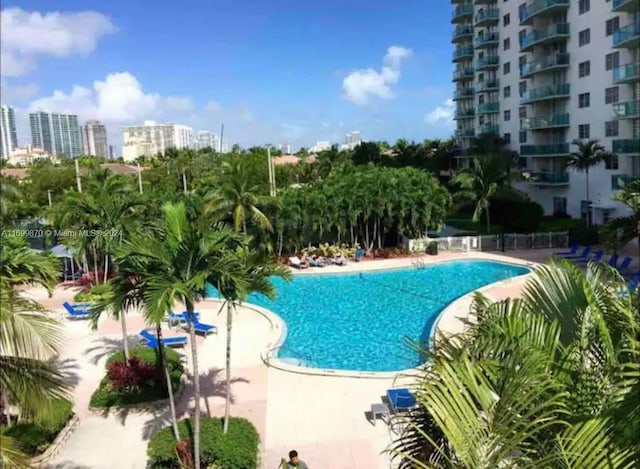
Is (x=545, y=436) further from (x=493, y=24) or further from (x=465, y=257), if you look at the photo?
(x=493, y=24)

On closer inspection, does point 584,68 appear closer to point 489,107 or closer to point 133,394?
point 489,107

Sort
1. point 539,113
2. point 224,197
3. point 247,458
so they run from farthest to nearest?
point 539,113 → point 224,197 → point 247,458

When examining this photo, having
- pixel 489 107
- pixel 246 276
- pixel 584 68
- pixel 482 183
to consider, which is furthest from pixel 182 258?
pixel 489 107

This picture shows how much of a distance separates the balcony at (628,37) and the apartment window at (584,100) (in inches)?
179

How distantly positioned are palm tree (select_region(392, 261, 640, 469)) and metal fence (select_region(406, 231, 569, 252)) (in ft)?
89.5

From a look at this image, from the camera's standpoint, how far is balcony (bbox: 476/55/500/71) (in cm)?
4828

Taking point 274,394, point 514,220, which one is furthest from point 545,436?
point 514,220

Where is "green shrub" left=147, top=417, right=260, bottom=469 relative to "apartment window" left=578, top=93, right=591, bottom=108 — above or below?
below

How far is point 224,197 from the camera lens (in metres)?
26.8

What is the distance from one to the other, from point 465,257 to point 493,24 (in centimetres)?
2872

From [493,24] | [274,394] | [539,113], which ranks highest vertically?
[493,24]

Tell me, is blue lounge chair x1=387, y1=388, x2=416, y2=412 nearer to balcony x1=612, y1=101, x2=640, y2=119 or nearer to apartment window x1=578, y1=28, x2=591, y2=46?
balcony x1=612, y1=101, x2=640, y2=119

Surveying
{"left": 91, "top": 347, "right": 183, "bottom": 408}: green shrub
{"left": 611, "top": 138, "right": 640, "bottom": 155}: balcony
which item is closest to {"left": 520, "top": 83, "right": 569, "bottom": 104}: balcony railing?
{"left": 611, "top": 138, "right": 640, "bottom": 155}: balcony

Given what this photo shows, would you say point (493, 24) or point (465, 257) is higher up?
point (493, 24)
